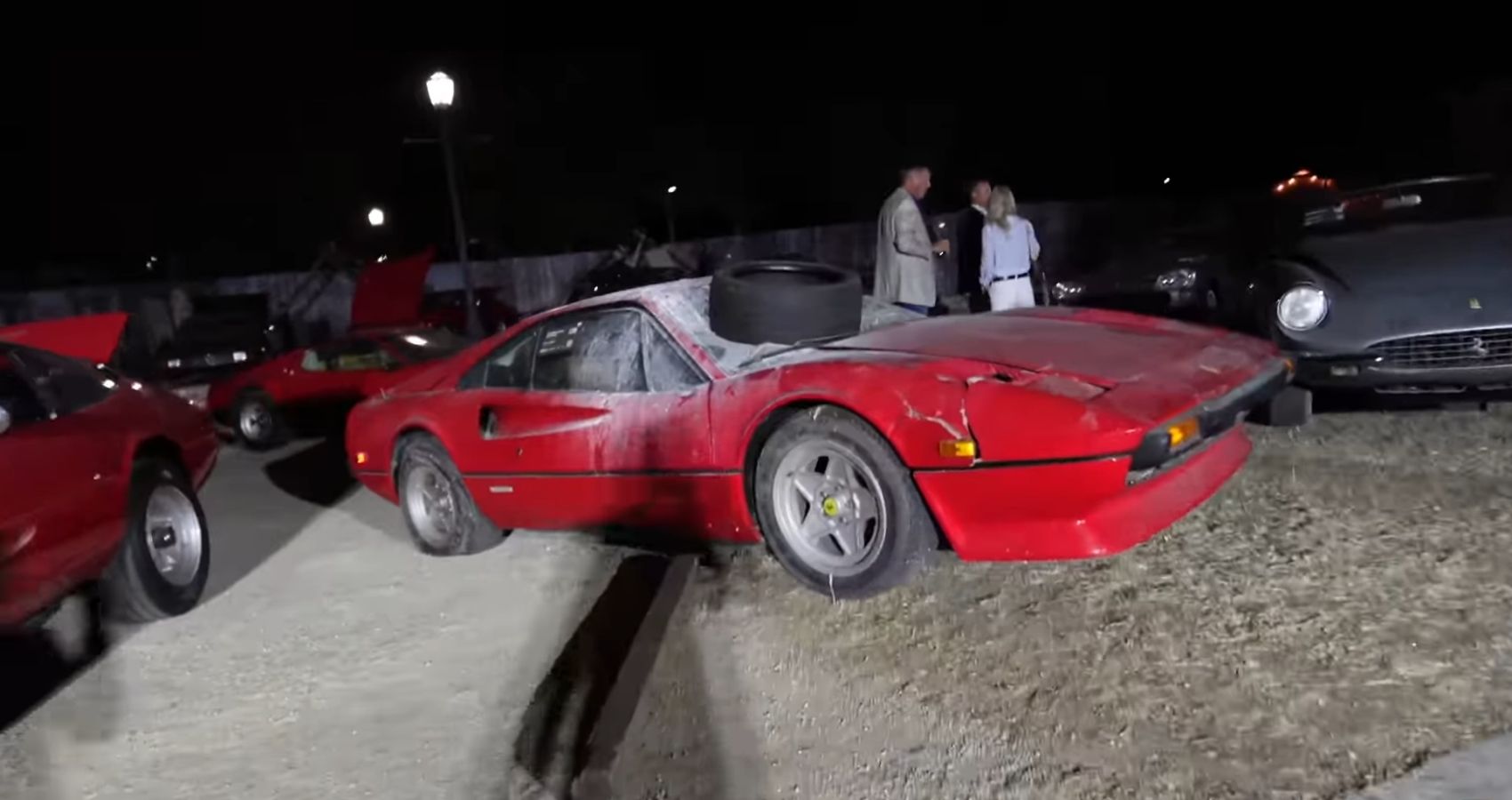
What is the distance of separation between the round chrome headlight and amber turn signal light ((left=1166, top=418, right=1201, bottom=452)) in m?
2.05

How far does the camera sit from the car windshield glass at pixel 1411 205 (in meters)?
5.98

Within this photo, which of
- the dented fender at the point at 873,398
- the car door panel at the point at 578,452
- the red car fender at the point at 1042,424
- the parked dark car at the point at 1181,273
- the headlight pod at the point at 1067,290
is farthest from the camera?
the headlight pod at the point at 1067,290

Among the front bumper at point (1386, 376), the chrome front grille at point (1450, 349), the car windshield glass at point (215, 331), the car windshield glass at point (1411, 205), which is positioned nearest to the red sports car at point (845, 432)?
the front bumper at point (1386, 376)

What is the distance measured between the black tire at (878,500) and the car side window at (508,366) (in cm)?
156

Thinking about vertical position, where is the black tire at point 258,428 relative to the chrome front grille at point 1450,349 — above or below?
below

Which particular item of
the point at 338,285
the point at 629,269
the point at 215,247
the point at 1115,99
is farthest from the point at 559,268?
the point at 1115,99

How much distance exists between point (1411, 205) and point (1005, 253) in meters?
2.26

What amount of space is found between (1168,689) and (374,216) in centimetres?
3698

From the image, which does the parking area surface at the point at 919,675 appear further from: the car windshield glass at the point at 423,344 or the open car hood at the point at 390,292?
the open car hood at the point at 390,292

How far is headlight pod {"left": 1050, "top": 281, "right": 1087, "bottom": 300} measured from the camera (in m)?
11.2

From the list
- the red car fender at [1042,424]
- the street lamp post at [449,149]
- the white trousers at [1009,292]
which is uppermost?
the street lamp post at [449,149]

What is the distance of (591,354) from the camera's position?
5020 millimetres

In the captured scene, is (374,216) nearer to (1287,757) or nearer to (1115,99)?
(1115,99)

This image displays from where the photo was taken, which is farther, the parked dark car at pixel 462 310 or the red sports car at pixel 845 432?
the parked dark car at pixel 462 310
